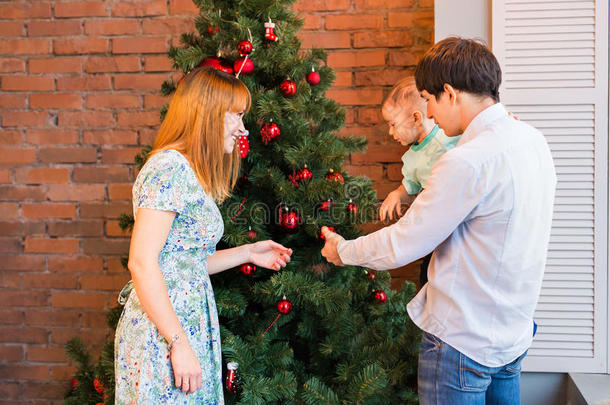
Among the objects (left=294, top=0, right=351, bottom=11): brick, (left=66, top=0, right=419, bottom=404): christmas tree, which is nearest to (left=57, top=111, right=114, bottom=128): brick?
(left=66, top=0, right=419, bottom=404): christmas tree

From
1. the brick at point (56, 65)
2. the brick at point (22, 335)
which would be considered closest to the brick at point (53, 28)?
the brick at point (56, 65)

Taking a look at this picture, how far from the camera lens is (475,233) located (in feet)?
3.96

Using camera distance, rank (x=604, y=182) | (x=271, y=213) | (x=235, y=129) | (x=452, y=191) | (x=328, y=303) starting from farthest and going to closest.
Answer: (x=604, y=182) < (x=271, y=213) < (x=328, y=303) < (x=235, y=129) < (x=452, y=191)

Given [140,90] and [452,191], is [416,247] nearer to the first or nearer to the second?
[452,191]

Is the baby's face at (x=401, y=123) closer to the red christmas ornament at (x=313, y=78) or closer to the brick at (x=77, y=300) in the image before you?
the red christmas ornament at (x=313, y=78)

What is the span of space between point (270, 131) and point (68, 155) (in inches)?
59.3

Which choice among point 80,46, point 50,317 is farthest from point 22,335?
point 80,46

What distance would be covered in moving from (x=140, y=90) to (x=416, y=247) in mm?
1852

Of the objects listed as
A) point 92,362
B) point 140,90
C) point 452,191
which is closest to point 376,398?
point 452,191

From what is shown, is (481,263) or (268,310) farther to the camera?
(268,310)

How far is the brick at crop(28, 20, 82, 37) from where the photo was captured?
262 cm

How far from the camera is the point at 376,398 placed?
5.50ft

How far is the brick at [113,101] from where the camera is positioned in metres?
2.62

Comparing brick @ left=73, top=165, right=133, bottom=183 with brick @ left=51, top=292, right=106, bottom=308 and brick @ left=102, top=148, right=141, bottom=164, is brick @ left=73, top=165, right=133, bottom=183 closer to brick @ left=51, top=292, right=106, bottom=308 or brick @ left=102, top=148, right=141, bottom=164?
brick @ left=102, top=148, right=141, bottom=164
